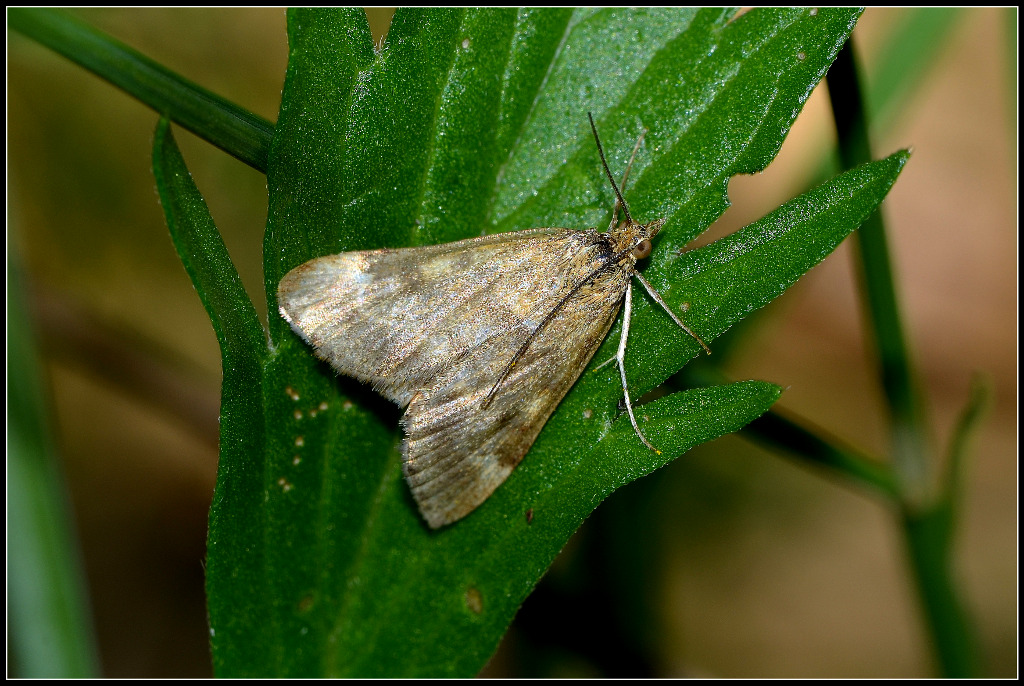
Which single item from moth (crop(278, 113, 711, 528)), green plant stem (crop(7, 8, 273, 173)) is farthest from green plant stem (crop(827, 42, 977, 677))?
green plant stem (crop(7, 8, 273, 173))

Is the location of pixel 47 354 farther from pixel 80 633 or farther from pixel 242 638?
pixel 242 638

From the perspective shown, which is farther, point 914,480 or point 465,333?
point 914,480

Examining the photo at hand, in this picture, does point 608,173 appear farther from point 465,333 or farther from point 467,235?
point 465,333

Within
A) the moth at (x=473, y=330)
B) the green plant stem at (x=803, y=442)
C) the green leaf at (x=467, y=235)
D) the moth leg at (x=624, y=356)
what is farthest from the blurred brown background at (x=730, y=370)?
the green leaf at (x=467, y=235)

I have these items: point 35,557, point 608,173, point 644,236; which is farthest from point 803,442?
point 35,557

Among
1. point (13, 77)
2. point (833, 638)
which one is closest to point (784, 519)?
point (833, 638)

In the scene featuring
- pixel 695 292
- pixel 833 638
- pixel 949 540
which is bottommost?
pixel 833 638
